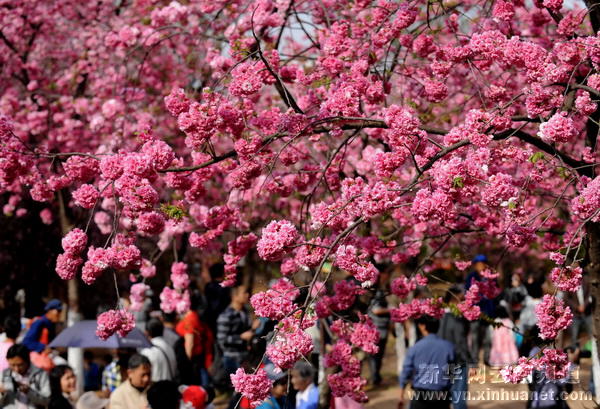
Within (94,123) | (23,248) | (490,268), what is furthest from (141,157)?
(23,248)

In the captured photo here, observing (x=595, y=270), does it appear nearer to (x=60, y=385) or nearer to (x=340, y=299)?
(x=340, y=299)

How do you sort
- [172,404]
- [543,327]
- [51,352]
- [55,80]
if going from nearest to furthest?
[543,327] → [172,404] → [51,352] → [55,80]

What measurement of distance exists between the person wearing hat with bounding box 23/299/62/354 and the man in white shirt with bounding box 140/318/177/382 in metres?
1.13

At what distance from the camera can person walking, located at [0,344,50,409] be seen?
25.0ft

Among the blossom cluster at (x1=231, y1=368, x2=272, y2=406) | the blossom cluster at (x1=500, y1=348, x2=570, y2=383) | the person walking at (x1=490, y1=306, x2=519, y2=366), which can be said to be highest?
the person walking at (x1=490, y1=306, x2=519, y2=366)

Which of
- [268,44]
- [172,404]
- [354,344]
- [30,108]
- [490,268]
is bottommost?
[172,404]

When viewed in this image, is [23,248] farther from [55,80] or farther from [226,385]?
[226,385]

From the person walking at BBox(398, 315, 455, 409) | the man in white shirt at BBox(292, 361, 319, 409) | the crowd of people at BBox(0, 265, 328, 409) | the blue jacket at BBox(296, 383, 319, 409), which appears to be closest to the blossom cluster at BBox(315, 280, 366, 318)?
the crowd of people at BBox(0, 265, 328, 409)

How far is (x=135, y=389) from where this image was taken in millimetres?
6855

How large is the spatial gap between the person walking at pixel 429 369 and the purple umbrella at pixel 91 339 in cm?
273

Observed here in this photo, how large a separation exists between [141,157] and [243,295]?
18.2 feet

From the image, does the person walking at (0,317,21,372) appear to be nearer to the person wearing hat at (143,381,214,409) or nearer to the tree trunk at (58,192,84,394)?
the person wearing hat at (143,381,214,409)

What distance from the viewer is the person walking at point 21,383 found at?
761 cm

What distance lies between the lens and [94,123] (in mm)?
12203
